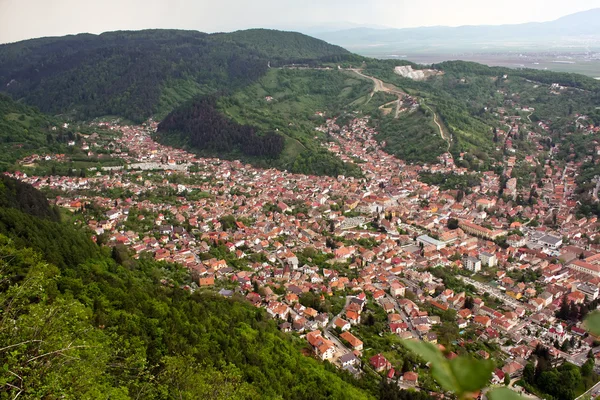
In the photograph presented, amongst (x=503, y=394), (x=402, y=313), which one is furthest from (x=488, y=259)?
(x=503, y=394)

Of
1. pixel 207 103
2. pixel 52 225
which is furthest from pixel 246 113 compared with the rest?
pixel 52 225

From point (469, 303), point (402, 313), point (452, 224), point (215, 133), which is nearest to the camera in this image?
point (402, 313)

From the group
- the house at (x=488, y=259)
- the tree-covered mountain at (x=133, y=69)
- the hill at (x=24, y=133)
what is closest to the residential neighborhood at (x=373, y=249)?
the house at (x=488, y=259)

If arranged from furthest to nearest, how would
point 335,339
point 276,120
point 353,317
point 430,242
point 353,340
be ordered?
point 276,120 → point 430,242 → point 353,317 → point 335,339 → point 353,340

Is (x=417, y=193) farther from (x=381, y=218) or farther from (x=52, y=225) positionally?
(x=52, y=225)

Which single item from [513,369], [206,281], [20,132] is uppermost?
[20,132]

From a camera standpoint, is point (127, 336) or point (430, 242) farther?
point (430, 242)

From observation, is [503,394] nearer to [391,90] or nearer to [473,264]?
[473,264]

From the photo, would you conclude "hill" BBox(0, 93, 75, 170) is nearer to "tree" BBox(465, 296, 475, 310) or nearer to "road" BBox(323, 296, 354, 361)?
"road" BBox(323, 296, 354, 361)
